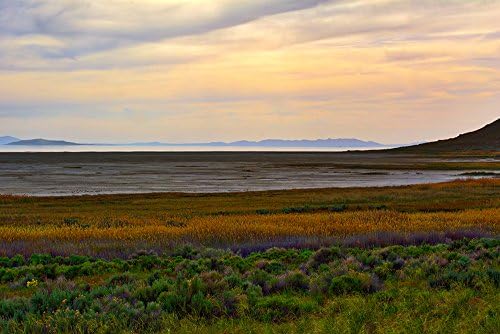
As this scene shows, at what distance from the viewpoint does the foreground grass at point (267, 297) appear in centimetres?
726

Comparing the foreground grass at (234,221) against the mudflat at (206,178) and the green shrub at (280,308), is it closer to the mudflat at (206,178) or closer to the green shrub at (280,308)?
the green shrub at (280,308)

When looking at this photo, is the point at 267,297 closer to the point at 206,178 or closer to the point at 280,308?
the point at 280,308

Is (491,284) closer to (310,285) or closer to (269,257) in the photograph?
(310,285)

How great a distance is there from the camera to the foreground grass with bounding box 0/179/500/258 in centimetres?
1688

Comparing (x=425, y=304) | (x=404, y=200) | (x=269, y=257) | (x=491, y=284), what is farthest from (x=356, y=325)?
(x=404, y=200)

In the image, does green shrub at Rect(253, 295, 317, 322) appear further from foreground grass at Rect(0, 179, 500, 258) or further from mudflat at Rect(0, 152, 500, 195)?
mudflat at Rect(0, 152, 500, 195)

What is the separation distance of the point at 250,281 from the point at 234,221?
1486 centimetres

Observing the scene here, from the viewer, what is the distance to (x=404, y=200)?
38.2 metres

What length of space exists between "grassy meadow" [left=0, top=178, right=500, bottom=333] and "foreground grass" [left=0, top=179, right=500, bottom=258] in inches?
5.8

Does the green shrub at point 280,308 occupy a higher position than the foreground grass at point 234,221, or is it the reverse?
the green shrub at point 280,308

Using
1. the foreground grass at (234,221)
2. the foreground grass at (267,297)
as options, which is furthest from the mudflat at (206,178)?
the foreground grass at (267,297)

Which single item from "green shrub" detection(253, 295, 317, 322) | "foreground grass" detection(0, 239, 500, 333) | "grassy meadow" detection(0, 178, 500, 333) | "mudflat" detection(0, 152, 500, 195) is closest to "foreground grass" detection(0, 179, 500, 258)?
"grassy meadow" detection(0, 178, 500, 333)

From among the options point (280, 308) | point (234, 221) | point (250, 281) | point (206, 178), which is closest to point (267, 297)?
point (280, 308)

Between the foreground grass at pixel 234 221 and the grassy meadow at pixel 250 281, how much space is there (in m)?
0.15
